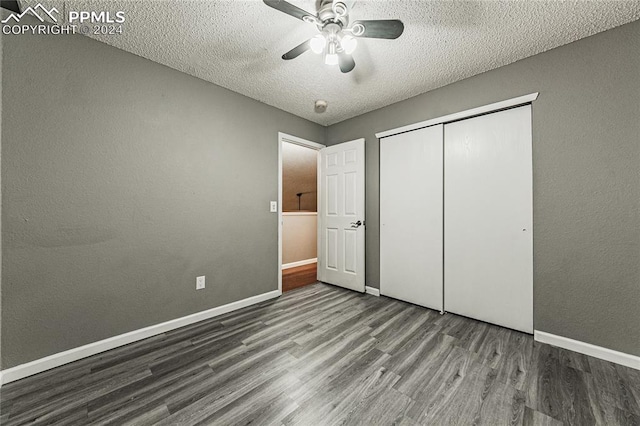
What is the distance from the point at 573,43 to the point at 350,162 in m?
2.30

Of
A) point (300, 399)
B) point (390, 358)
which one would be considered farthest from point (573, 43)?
point (300, 399)

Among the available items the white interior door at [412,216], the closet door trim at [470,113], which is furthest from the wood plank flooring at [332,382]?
the closet door trim at [470,113]

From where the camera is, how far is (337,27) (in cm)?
162

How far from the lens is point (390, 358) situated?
1882mm

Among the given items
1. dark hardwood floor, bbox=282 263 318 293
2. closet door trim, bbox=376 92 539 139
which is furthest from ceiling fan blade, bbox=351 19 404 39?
dark hardwood floor, bbox=282 263 318 293

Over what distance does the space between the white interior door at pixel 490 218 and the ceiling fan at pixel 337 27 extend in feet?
4.94

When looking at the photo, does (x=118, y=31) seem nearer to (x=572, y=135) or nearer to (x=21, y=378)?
(x=21, y=378)

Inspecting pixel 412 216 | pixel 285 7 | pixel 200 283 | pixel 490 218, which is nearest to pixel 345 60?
pixel 285 7

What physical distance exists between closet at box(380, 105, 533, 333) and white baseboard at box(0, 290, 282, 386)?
204cm

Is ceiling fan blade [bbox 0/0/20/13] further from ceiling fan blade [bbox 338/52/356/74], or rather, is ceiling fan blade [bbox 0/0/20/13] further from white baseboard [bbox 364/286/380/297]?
white baseboard [bbox 364/286/380/297]

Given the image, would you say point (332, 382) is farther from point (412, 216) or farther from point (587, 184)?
point (587, 184)

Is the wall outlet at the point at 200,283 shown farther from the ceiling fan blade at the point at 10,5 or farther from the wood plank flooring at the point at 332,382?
the ceiling fan blade at the point at 10,5

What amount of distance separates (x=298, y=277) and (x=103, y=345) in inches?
101

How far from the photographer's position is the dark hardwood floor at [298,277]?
3.71 metres
